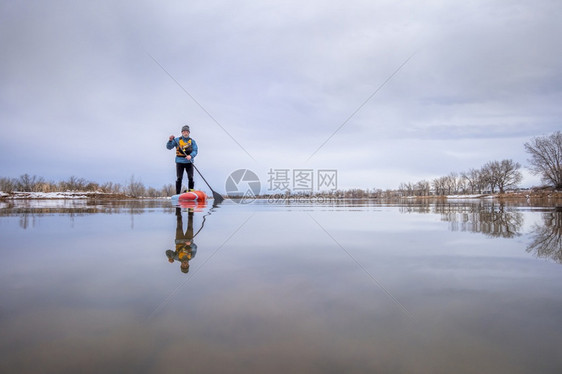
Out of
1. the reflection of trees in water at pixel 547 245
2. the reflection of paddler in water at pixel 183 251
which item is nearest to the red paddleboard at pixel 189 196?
→ the reflection of paddler in water at pixel 183 251

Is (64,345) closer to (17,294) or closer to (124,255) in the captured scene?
(17,294)

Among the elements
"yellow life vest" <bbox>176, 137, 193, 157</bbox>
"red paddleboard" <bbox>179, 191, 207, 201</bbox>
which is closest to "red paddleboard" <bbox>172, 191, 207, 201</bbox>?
"red paddleboard" <bbox>179, 191, 207, 201</bbox>

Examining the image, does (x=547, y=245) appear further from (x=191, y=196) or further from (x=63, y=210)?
(x=191, y=196)

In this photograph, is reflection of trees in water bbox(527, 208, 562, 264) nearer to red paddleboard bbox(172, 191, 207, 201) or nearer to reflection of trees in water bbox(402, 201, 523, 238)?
reflection of trees in water bbox(402, 201, 523, 238)

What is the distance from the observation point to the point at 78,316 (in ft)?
3.74

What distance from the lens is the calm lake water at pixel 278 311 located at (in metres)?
0.86

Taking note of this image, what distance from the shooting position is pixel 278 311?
1.20m

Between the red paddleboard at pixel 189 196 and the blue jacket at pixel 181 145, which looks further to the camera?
the red paddleboard at pixel 189 196

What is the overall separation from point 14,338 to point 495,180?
235 feet

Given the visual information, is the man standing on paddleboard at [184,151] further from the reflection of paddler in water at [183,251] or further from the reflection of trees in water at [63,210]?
the reflection of paddler in water at [183,251]

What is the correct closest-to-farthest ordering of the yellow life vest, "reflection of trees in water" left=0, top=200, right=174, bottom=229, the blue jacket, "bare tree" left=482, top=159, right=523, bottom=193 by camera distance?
"reflection of trees in water" left=0, top=200, right=174, bottom=229 → the blue jacket → the yellow life vest → "bare tree" left=482, top=159, right=523, bottom=193

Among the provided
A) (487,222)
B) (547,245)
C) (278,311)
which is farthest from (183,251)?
(487,222)

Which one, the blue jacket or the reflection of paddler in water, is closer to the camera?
the reflection of paddler in water

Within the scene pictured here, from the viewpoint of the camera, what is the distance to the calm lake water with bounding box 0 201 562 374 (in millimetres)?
862
